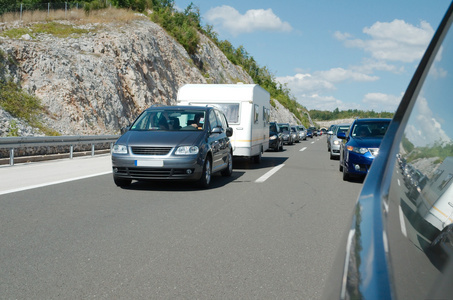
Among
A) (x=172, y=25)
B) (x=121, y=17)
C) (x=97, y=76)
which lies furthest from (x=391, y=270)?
(x=172, y=25)

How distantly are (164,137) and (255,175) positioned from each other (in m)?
3.99

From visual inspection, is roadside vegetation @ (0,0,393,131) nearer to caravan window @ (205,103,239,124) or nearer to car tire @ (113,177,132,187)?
caravan window @ (205,103,239,124)

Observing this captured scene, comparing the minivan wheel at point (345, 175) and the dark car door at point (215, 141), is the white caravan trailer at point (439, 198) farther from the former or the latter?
the minivan wheel at point (345, 175)

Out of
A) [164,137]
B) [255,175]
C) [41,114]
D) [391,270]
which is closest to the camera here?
[391,270]

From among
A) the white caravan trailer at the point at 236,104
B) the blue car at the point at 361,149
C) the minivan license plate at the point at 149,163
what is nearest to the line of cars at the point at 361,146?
the blue car at the point at 361,149

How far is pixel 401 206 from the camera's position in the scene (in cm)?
156

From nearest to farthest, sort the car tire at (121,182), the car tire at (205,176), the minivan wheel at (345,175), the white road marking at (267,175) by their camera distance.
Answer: the car tire at (121,182)
the car tire at (205,176)
the white road marking at (267,175)
the minivan wheel at (345,175)

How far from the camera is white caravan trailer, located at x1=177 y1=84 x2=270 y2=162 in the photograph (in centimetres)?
1550

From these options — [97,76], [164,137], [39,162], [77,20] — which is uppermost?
[77,20]

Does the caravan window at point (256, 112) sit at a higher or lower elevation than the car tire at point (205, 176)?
higher

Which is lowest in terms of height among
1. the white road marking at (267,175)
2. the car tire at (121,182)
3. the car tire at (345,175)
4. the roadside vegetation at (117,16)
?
the white road marking at (267,175)

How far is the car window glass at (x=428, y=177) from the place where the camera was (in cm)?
131

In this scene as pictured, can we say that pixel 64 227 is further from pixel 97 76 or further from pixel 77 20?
pixel 77 20

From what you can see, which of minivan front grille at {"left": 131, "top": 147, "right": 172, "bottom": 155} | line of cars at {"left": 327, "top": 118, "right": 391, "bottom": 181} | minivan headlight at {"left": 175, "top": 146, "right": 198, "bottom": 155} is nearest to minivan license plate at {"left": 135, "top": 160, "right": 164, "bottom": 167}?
minivan front grille at {"left": 131, "top": 147, "right": 172, "bottom": 155}
